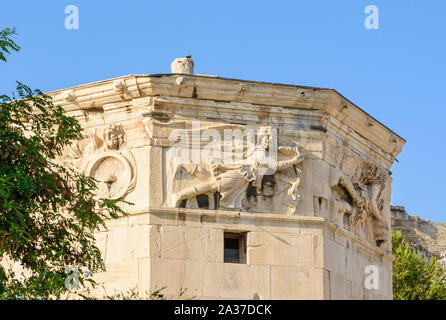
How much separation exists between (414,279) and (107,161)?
19.2 meters

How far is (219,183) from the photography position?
45.9ft

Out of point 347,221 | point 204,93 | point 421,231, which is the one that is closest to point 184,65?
point 204,93

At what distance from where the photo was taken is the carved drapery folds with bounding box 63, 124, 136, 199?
14164 millimetres

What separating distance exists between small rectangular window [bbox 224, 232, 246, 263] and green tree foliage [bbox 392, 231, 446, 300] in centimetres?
1775

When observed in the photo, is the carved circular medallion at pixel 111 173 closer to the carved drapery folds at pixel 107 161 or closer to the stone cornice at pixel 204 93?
the carved drapery folds at pixel 107 161

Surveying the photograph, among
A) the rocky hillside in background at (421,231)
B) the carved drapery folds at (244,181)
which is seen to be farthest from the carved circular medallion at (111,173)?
the rocky hillside in background at (421,231)

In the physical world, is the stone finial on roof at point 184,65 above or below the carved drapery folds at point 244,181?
above

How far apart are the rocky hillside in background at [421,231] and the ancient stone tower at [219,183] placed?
25229 millimetres

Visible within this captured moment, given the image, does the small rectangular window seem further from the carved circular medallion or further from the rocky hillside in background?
the rocky hillside in background

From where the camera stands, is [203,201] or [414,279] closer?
[203,201]

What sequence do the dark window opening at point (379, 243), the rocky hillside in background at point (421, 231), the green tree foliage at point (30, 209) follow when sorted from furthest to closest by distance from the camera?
1. the rocky hillside in background at point (421, 231)
2. the dark window opening at point (379, 243)
3. the green tree foliage at point (30, 209)

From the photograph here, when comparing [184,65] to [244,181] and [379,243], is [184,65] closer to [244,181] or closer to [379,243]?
[244,181]

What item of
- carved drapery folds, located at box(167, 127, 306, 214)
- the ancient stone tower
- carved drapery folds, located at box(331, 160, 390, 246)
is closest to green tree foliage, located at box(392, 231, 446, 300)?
carved drapery folds, located at box(331, 160, 390, 246)

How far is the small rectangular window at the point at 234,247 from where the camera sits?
14.0 metres
